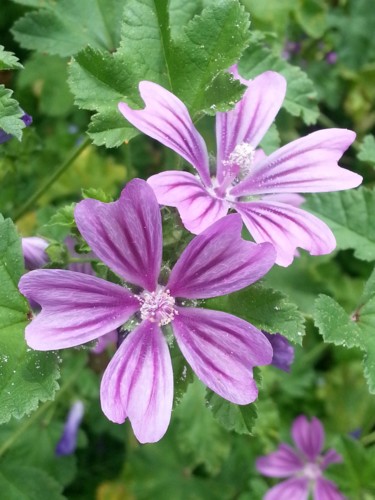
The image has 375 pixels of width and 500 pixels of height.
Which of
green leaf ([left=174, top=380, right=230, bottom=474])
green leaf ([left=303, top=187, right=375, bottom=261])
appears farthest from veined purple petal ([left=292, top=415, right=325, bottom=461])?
green leaf ([left=303, top=187, right=375, bottom=261])

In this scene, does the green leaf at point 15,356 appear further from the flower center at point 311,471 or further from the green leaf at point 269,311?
the flower center at point 311,471

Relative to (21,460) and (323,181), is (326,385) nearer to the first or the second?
(21,460)

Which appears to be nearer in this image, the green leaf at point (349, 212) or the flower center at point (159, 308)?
the flower center at point (159, 308)

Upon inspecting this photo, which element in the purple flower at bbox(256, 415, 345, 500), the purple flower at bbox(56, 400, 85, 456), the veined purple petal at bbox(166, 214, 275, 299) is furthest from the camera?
the purple flower at bbox(256, 415, 345, 500)

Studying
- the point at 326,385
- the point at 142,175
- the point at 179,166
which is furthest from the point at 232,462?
the point at 179,166

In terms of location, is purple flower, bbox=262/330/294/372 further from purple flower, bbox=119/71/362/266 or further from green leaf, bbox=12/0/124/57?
green leaf, bbox=12/0/124/57

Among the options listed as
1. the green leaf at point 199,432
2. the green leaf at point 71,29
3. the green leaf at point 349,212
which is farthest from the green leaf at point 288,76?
the green leaf at point 199,432

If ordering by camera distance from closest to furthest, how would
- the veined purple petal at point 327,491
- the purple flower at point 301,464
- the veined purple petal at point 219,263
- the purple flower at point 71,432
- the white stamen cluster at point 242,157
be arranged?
the veined purple petal at point 219,263 < the white stamen cluster at point 242,157 < the purple flower at point 71,432 < the veined purple petal at point 327,491 < the purple flower at point 301,464
